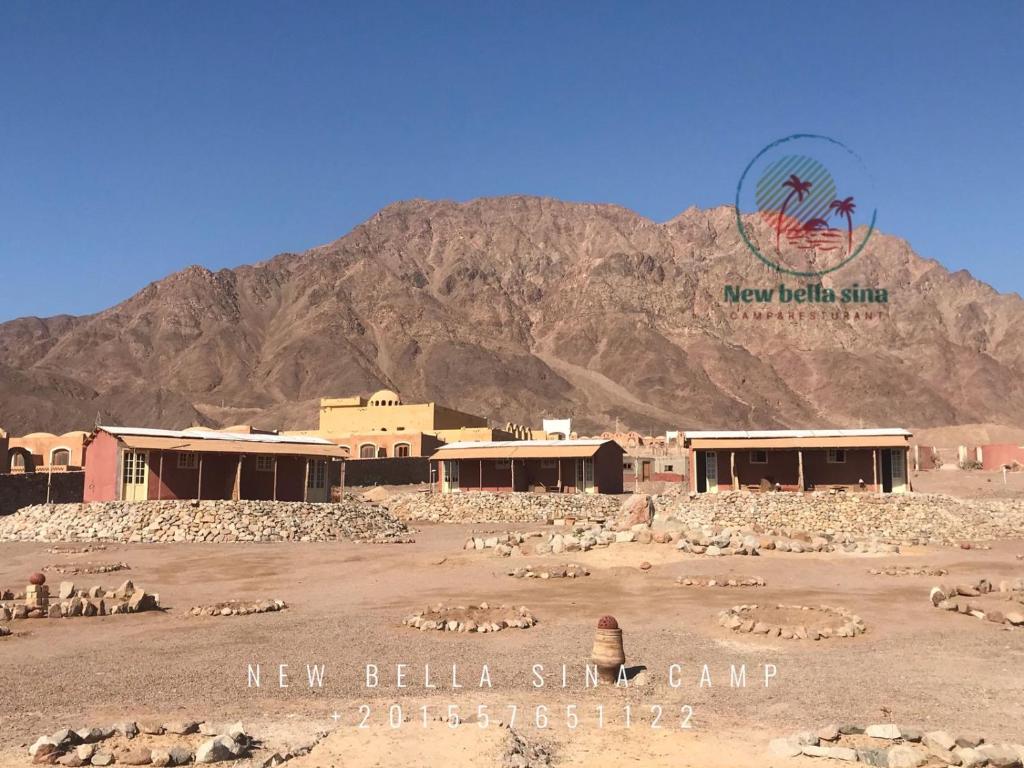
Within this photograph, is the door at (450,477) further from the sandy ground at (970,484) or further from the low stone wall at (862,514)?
the sandy ground at (970,484)

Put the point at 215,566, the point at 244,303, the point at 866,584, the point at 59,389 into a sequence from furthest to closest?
the point at 244,303 → the point at 59,389 → the point at 215,566 → the point at 866,584

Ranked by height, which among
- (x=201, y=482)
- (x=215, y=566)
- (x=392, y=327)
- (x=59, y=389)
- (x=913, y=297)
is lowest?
(x=215, y=566)

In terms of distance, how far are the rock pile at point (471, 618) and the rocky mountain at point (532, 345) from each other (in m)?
98.4

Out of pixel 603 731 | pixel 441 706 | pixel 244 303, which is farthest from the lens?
pixel 244 303

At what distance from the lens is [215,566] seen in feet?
84.5

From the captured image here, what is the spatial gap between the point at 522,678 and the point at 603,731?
2786 mm

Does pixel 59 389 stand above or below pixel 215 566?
above

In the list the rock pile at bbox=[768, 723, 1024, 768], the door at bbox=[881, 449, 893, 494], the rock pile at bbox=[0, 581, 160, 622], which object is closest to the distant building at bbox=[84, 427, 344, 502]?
the rock pile at bbox=[0, 581, 160, 622]

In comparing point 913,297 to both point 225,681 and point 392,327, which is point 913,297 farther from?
point 225,681

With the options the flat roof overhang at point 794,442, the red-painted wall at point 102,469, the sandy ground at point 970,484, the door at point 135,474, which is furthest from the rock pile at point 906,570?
the red-painted wall at point 102,469

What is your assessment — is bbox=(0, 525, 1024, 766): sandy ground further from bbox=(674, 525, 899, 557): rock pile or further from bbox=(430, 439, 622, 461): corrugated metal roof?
bbox=(430, 439, 622, 461): corrugated metal roof

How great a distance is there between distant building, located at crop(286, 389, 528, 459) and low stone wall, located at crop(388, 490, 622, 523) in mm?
17170

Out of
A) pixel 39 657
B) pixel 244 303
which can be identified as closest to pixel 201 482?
pixel 39 657

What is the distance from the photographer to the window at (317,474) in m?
41.8
